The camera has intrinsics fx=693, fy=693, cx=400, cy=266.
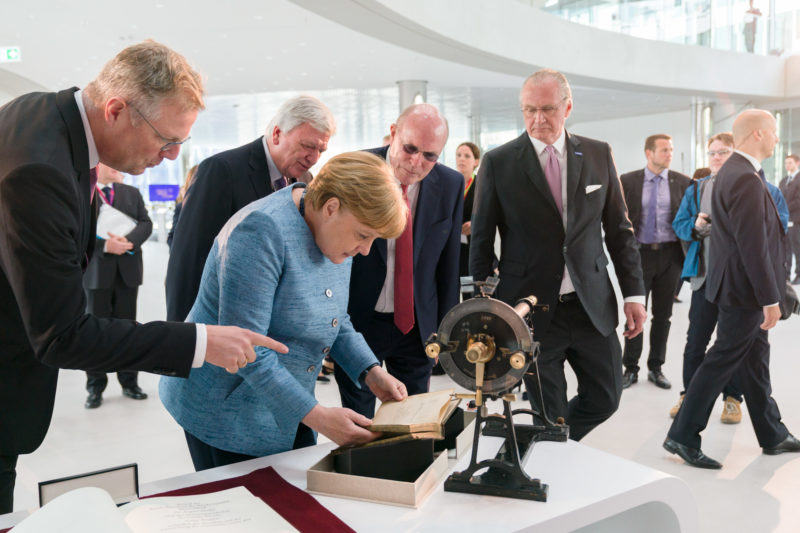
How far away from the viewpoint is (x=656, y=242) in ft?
16.8

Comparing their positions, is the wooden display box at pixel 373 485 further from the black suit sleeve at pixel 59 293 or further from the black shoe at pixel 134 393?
the black shoe at pixel 134 393

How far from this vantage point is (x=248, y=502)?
4.32 feet

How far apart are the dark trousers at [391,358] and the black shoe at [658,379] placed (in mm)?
2719

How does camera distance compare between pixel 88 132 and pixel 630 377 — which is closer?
pixel 88 132

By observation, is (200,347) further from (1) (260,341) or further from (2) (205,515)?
(2) (205,515)

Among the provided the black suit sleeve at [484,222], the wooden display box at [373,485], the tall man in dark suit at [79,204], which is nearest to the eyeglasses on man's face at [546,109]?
the black suit sleeve at [484,222]

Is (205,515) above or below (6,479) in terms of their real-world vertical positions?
above

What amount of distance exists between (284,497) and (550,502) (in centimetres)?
52

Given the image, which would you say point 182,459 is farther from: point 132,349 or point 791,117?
point 791,117

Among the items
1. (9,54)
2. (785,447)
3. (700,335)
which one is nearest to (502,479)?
(785,447)

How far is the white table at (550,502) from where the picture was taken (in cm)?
128

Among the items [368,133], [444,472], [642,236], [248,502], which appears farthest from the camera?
[368,133]

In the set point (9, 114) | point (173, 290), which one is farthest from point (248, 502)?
point (173, 290)

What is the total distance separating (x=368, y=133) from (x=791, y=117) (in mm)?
11228
